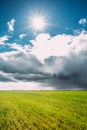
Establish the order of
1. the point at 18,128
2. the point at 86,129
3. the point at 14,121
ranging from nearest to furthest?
the point at 86,129, the point at 18,128, the point at 14,121

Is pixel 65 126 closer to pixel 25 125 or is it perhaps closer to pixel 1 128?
pixel 25 125

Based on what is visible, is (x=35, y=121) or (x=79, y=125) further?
(x=35, y=121)

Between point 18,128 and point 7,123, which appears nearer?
point 18,128

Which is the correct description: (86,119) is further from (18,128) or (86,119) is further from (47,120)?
(18,128)

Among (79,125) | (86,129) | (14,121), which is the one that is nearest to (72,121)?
(79,125)

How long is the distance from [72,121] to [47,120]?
2.38 meters

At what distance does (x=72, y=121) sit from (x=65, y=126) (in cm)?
181

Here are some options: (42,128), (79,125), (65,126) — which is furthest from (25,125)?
(79,125)

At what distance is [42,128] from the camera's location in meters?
15.1

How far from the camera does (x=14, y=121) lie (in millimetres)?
18156

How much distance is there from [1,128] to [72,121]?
6.36 metres

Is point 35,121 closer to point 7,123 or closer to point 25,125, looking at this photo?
point 25,125

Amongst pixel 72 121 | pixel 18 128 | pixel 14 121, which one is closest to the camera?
pixel 18 128

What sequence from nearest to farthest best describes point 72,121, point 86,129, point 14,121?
point 86,129, point 72,121, point 14,121
